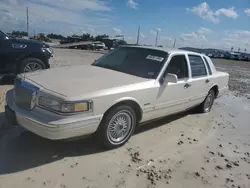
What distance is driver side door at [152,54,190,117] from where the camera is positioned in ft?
14.7

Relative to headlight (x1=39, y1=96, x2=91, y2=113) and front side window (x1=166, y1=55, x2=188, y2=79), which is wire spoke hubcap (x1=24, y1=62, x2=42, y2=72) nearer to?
front side window (x1=166, y1=55, x2=188, y2=79)

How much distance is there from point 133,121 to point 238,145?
2.10 metres

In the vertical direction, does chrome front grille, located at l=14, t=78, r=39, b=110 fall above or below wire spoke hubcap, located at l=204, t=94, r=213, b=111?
above

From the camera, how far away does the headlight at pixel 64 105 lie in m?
3.18

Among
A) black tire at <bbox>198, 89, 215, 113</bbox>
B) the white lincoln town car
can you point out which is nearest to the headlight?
the white lincoln town car

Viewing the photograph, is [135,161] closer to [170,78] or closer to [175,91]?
[170,78]

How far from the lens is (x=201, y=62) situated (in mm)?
5828

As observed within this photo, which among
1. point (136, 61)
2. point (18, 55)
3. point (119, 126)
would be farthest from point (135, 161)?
point (18, 55)

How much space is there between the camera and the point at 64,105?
10.4 feet

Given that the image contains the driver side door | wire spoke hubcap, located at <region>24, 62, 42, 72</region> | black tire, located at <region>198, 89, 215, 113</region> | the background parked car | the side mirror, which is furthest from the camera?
wire spoke hubcap, located at <region>24, 62, 42, 72</region>

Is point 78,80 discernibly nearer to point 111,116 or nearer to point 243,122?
point 111,116

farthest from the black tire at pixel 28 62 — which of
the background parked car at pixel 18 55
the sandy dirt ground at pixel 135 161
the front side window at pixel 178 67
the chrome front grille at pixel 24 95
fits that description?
the front side window at pixel 178 67

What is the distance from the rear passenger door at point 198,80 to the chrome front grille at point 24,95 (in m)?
3.12

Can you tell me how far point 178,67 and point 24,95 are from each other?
2.89 meters
